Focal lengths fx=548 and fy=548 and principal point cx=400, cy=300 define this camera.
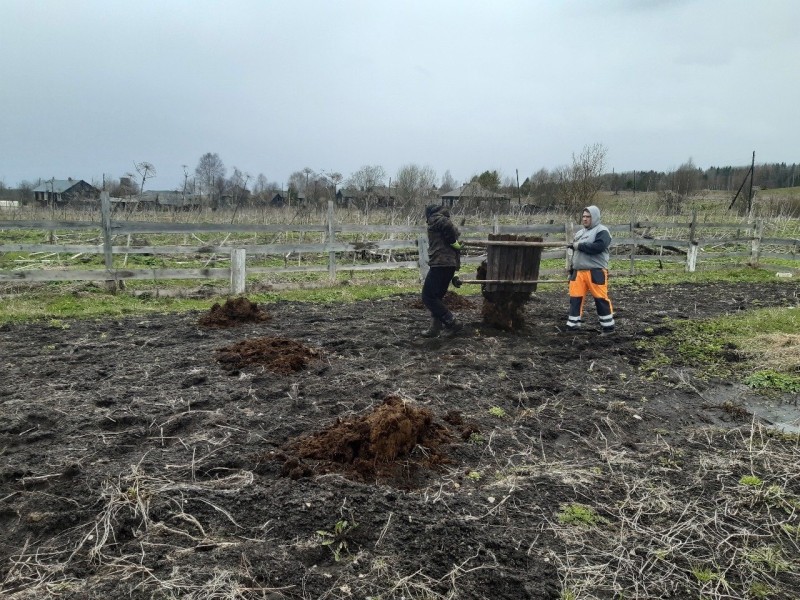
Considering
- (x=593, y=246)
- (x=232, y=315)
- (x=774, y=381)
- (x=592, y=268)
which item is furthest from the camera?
(x=232, y=315)

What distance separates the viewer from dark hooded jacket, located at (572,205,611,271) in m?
7.34

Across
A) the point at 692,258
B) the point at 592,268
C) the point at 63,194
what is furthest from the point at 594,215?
the point at 63,194

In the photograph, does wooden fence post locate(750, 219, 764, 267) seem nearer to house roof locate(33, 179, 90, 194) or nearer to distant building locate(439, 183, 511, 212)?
distant building locate(439, 183, 511, 212)

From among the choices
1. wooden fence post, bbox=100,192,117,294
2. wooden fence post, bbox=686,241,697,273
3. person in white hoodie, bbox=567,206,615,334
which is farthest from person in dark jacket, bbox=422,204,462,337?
wooden fence post, bbox=686,241,697,273

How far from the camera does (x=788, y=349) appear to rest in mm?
6332

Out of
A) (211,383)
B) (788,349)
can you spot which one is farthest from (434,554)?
(788,349)

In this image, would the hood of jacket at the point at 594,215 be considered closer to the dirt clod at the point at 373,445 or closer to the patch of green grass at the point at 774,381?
the patch of green grass at the point at 774,381

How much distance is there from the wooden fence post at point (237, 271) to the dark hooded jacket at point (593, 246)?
6377 millimetres

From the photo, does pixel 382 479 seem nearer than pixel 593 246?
Yes

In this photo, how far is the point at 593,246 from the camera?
7.32 metres

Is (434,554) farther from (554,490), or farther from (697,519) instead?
(697,519)

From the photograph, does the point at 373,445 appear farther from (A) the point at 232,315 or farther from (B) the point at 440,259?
(A) the point at 232,315

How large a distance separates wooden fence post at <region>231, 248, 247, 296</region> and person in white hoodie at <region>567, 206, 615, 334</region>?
6348mm

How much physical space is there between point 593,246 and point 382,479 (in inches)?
199
